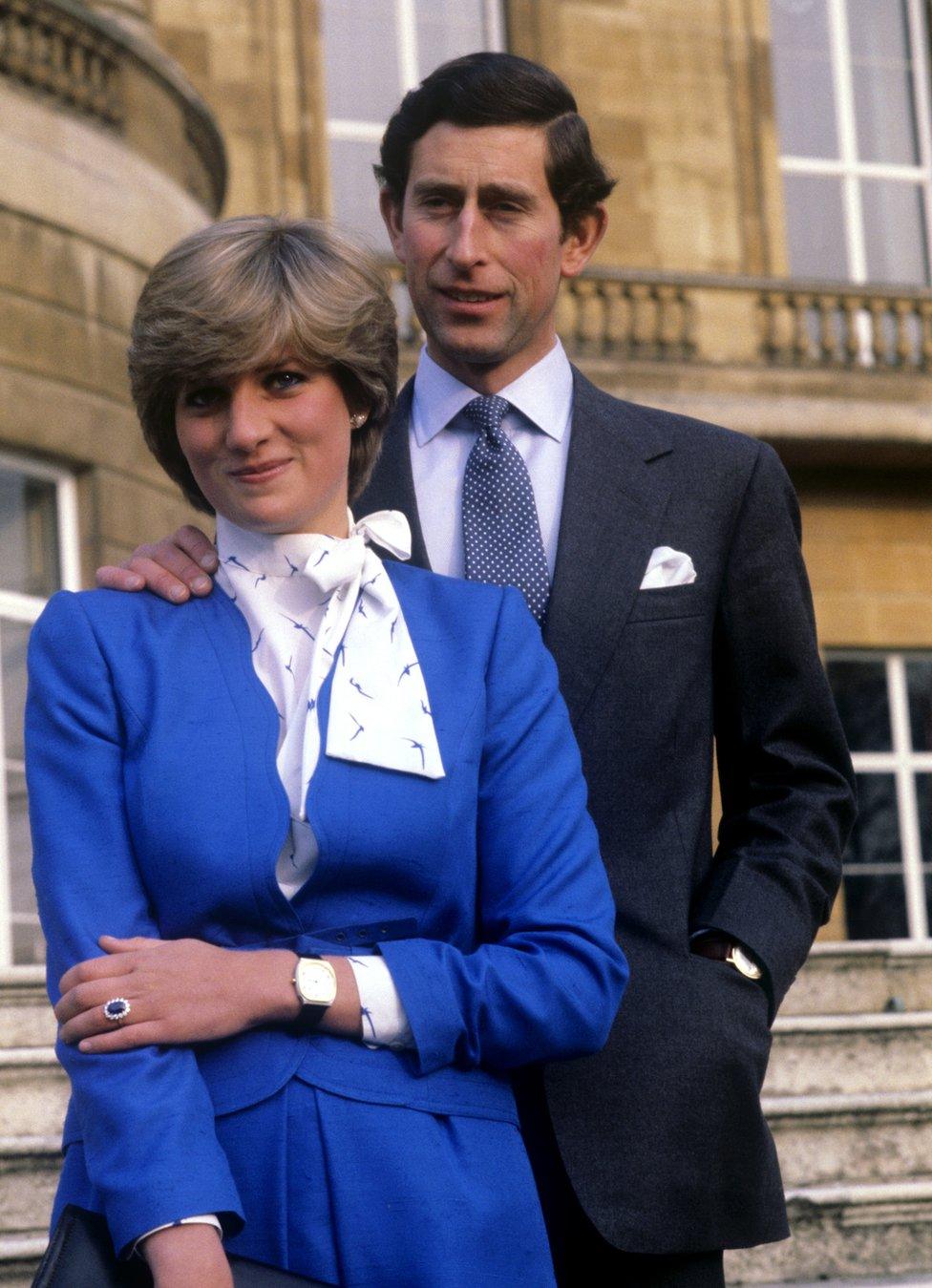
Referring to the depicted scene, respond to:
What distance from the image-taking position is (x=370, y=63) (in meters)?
14.8

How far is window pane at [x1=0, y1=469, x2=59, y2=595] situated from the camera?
921cm

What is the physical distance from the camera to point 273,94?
14.1 metres

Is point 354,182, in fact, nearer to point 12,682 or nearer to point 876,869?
point 876,869

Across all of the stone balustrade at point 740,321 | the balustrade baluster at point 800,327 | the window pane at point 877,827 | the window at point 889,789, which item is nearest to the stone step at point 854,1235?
the window at point 889,789

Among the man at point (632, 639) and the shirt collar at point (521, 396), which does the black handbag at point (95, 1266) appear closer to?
the man at point (632, 639)

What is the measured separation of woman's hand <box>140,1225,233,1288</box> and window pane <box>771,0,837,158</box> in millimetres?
14801

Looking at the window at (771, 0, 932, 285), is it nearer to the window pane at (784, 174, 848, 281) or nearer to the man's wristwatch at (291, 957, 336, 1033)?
the window pane at (784, 174, 848, 281)

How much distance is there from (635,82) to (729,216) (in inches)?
45.2

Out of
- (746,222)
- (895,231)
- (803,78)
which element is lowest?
(746,222)

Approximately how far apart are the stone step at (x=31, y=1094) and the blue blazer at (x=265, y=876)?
117 inches

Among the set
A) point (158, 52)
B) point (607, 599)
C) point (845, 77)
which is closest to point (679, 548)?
point (607, 599)

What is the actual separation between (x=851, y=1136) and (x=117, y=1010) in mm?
3399

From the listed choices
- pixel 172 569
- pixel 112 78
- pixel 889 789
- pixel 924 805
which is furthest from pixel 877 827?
pixel 172 569

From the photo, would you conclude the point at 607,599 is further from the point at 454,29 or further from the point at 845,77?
the point at 845,77
